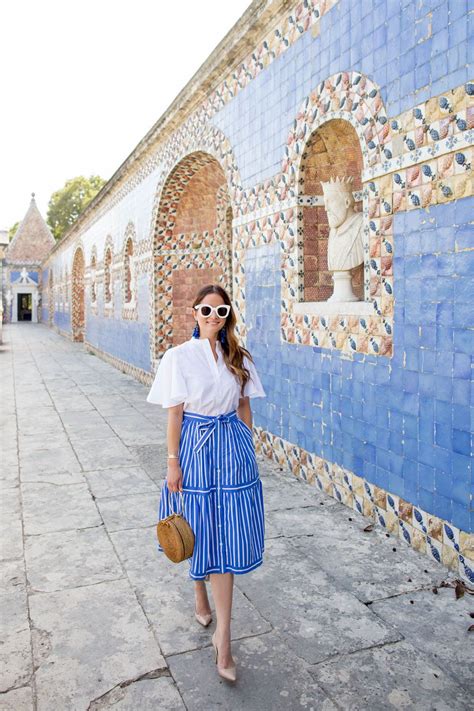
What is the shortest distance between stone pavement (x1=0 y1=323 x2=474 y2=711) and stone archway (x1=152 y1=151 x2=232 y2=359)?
5.68 meters

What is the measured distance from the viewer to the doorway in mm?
41519

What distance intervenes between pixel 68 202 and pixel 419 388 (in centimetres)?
4408

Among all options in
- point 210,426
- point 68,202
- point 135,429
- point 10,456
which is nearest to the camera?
point 210,426

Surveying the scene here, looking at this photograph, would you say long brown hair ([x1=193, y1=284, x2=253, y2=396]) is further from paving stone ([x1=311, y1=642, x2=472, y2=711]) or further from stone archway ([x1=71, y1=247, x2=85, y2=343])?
stone archway ([x1=71, y1=247, x2=85, y2=343])

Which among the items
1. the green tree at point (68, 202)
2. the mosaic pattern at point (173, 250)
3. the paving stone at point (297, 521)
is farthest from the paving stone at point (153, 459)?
the green tree at point (68, 202)

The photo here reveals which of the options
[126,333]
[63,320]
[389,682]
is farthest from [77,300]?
[389,682]

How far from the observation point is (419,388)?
365cm

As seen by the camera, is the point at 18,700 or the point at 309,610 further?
the point at 309,610

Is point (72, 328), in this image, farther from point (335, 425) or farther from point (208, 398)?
point (208, 398)

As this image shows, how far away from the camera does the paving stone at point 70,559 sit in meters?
3.28

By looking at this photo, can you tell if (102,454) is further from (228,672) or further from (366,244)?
(228,672)

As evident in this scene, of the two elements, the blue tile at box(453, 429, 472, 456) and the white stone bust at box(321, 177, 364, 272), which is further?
the white stone bust at box(321, 177, 364, 272)

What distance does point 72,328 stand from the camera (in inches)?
939

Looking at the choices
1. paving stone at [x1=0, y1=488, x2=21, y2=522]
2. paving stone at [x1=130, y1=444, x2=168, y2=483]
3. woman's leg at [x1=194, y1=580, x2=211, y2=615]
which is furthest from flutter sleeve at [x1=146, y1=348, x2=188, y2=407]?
paving stone at [x1=130, y1=444, x2=168, y2=483]
